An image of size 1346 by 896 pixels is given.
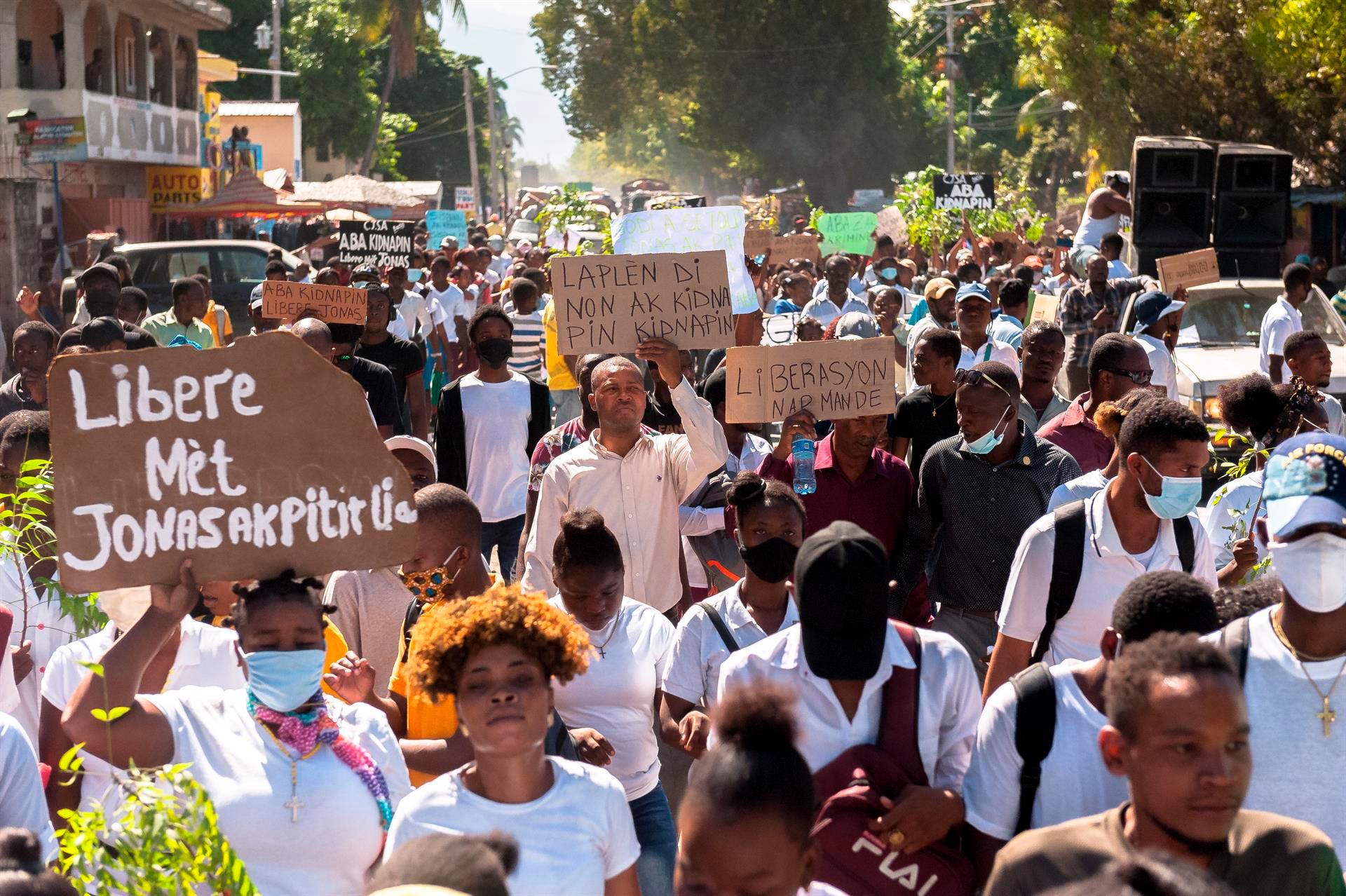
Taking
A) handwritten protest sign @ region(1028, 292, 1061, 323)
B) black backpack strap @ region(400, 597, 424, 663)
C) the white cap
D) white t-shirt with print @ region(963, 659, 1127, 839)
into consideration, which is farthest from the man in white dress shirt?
handwritten protest sign @ region(1028, 292, 1061, 323)

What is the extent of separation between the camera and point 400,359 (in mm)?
10664

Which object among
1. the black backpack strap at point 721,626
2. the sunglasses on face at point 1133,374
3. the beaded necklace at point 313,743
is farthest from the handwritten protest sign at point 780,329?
the beaded necklace at point 313,743

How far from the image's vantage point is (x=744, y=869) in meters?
2.86

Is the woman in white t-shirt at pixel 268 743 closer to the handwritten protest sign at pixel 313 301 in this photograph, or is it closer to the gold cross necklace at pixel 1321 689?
the gold cross necklace at pixel 1321 689

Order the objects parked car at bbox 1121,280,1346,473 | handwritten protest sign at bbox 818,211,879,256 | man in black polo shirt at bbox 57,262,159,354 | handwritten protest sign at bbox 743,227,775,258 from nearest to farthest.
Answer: man in black polo shirt at bbox 57,262,159,354 → parked car at bbox 1121,280,1346,473 → handwritten protest sign at bbox 743,227,775,258 → handwritten protest sign at bbox 818,211,879,256

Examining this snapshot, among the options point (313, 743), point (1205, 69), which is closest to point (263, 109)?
point (1205, 69)

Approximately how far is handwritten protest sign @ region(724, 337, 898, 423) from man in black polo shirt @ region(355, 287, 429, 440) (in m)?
3.84

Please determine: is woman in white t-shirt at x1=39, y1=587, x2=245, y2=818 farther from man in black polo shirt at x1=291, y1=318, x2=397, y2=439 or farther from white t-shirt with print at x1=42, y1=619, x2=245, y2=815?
man in black polo shirt at x1=291, y1=318, x2=397, y2=439

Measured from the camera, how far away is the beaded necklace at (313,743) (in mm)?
3668

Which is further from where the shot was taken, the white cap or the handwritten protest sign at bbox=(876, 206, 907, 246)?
the handwritten protest sign at bbox=(876, 206, 907, 246)

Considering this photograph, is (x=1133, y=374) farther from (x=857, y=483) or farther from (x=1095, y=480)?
(x=1095, y=480)

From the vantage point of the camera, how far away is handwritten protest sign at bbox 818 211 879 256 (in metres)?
22.0

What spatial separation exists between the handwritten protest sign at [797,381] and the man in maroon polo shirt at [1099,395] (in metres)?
0.78

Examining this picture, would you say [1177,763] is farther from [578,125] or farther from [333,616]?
[578,125]
